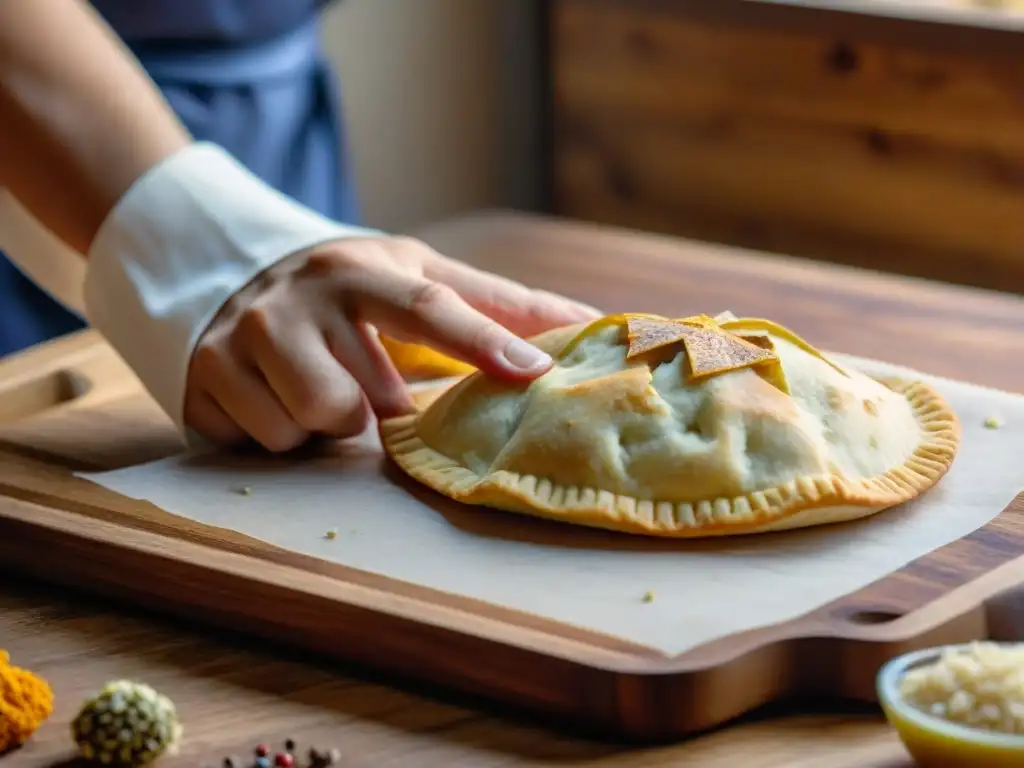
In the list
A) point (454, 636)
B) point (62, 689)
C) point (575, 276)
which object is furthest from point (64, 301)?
point (454, 636)

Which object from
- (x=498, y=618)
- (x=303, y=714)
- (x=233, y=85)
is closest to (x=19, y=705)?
A: (x=303, y=714)

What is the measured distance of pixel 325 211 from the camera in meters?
2.29

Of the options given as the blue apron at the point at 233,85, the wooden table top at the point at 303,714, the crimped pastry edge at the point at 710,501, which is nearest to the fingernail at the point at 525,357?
the crimped pastry edge at the point at 710,501

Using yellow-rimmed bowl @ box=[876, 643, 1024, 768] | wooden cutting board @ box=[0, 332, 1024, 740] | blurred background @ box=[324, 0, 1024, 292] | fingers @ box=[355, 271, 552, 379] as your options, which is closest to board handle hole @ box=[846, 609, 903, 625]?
wooden cutting board @ box=[0, 332, 1024, 740]

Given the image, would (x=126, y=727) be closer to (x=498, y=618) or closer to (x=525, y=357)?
(x=498, y=618)

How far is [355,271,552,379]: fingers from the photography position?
1.43 metres

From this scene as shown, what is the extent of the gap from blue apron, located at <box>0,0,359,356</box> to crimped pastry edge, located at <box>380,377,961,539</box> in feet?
2.87

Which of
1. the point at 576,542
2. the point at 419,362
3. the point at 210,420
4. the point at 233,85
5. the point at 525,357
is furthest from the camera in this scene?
the point at 233,85

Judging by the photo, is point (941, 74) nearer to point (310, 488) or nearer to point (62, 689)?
point (310, 488)

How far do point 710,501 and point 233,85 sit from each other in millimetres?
1127

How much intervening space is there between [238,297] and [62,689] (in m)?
0.53

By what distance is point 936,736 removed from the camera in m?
0.94

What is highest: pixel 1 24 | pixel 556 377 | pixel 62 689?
pixel 1 24

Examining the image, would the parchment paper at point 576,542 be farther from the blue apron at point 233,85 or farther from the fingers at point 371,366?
the blue apron at point 233,85
